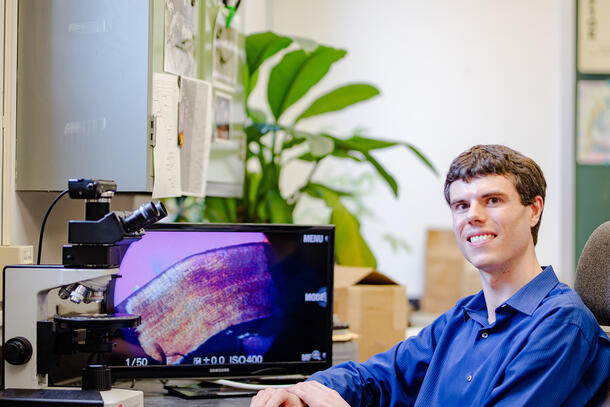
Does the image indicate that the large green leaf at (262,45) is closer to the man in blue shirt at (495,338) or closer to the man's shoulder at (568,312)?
the man in blue shirt at (495,338)

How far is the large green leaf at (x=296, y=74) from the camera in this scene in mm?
2639

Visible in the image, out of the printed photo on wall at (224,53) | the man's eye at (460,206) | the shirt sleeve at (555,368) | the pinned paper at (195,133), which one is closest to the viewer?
the shirt sleeve at (555,368)

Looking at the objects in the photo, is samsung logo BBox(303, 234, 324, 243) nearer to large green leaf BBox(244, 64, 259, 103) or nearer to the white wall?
large green leaf BBox(244, 64, 259, 103)

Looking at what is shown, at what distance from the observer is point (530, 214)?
4.60 ft

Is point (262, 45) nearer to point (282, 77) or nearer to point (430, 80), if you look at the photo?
point (282, 77)

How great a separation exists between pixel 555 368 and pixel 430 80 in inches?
141

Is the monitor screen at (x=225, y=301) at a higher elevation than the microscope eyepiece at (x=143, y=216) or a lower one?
lower

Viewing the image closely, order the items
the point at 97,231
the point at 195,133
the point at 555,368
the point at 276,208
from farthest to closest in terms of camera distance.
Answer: the point at 276,208, the point at 195,133, the point at 97,231, the point at 555,368

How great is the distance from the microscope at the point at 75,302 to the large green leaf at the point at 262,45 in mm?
1364

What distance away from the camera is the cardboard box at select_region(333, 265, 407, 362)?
7.38ft

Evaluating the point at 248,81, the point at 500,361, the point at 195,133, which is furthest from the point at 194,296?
the point at 248,81

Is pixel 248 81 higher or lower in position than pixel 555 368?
higher

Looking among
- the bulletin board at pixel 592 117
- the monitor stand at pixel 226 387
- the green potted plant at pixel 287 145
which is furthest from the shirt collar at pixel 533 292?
the bulletin board at pixel 592 117

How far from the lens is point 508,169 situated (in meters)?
1.39
